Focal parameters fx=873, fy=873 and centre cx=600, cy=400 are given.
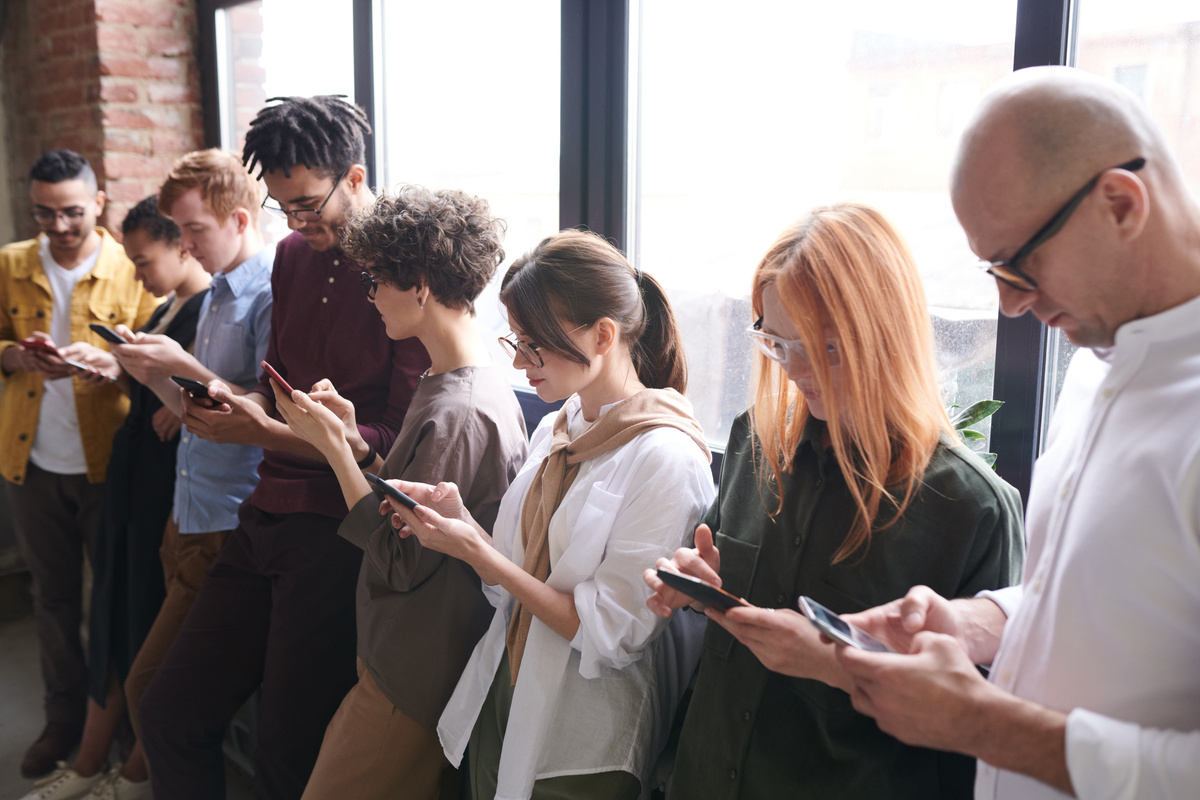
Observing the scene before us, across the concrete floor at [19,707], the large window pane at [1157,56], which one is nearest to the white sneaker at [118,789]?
the concrete floor at [19,707]

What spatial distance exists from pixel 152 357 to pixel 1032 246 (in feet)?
7.72

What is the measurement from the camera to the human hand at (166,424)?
285 centimetres

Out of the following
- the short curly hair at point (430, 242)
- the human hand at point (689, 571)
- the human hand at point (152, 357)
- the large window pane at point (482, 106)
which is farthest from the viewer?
the large window pane at point (482, 106)

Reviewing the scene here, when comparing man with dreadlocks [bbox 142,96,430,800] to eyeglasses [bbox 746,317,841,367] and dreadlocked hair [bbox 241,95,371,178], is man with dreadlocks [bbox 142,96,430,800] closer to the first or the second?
dreadlocked hair [bbox 241,95,371,178]

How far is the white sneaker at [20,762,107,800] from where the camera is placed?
290cm

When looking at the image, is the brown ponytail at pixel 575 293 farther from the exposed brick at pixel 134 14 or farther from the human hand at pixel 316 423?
the exposed brick at pixel 134 14

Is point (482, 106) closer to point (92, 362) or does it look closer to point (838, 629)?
point (92, 362)

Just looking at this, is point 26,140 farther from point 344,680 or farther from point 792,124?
point 792,124

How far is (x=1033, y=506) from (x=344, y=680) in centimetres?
173

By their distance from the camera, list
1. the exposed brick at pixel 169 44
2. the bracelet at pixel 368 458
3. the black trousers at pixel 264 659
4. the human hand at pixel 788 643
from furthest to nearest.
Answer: the exposed brick at pixel 169 44, the black trousers at pixel 264 659, the bracelet at pixel 368 458, the human hand at pixel 788 643

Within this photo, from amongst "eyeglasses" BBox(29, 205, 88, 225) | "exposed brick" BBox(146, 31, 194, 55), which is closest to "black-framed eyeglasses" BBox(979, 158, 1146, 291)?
"eyeglasses" BBox(29, 205, 88, 225)

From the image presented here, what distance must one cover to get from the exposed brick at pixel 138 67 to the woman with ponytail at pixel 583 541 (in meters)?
2.88

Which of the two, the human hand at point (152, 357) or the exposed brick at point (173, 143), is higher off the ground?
the exposed brick at point (173, 143)

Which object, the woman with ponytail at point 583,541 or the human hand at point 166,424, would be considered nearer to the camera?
the woman with ponytail at point 583,541
